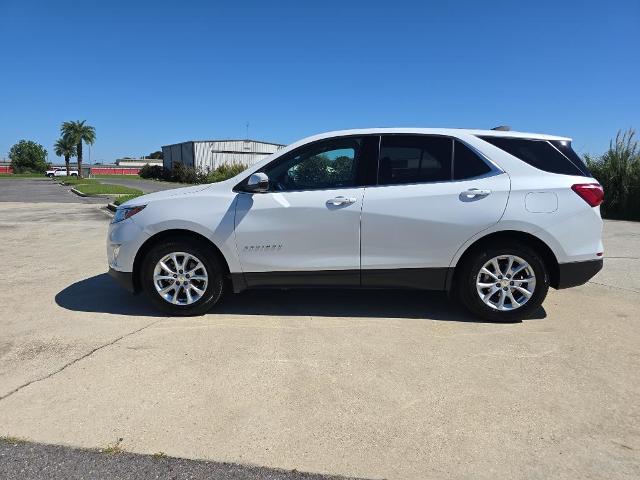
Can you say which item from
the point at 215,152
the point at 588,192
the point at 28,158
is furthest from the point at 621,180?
the point at 28,158

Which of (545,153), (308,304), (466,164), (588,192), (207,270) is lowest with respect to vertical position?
(308,304)

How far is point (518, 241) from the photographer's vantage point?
4473 millimetres

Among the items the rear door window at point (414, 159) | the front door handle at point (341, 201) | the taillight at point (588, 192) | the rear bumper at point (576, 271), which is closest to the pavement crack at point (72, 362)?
the front door handle at point (341, 201)

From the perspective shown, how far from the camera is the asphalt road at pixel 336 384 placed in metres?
2.58

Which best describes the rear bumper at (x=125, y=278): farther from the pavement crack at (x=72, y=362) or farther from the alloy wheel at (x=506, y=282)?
the alloy wheel at (x=506, y=282)

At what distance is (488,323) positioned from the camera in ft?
14.9

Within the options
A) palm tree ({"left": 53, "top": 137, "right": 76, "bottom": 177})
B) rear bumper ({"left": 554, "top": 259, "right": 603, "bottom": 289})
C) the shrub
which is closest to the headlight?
rear bumper ({"left": 554, "top": 259, "right": 603, "bottom": 289})

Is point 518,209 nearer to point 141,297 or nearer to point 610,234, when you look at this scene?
point 141,297

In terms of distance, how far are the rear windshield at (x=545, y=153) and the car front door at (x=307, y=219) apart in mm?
1261

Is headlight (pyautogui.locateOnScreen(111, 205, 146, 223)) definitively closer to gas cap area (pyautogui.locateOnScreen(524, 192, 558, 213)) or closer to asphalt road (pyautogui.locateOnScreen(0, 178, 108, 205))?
gas cap area (pyautogui.locateOnScreen(524, 192, 558, 213))

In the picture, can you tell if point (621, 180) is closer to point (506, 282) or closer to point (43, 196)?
point (506, 282)

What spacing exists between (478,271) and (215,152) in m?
55.7

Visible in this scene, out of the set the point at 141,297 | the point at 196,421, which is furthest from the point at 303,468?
the point at 141,297

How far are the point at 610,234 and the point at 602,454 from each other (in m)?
9.59
